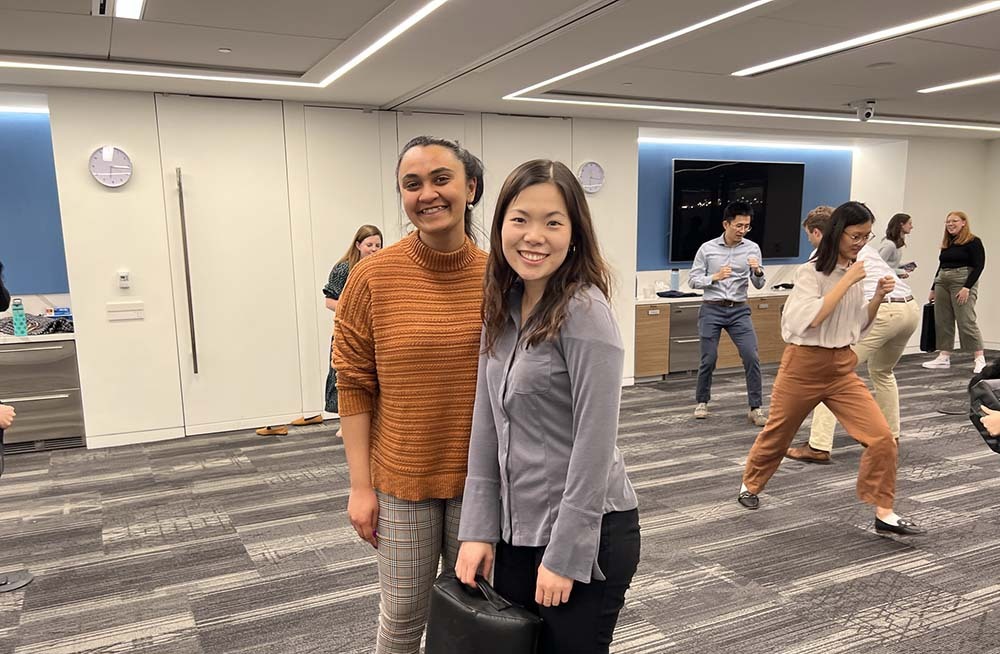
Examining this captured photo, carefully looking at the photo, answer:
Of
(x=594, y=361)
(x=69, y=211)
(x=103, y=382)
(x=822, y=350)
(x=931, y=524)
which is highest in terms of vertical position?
(x=69, y=211)

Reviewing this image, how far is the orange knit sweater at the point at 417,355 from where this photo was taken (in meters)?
1.55

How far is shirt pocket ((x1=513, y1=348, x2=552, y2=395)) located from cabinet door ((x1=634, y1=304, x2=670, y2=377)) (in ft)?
18.2

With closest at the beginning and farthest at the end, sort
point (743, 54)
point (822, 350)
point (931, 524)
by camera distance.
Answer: point (822, 350)
point (931, 524)
point (743, 54)

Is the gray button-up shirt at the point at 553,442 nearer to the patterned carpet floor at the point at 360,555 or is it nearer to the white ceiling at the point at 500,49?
the patterned carpet floor at the point at 360,555

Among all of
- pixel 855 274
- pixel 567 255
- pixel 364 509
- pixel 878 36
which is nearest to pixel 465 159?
pixel 567 255

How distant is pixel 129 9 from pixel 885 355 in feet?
15.0

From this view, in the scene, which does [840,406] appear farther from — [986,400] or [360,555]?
[360,555]

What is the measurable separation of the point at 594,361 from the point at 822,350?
2.37 metres

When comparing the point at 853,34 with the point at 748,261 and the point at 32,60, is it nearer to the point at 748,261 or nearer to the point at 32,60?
the point at 748,261

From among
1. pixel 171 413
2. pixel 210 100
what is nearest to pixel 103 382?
pixel 171 413

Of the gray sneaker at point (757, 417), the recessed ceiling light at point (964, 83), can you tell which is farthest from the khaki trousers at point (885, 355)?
the recessed ceiling light at point (964, 83)

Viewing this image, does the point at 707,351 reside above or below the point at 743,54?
below

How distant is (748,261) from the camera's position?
546cm

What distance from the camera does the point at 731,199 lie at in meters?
7.65
